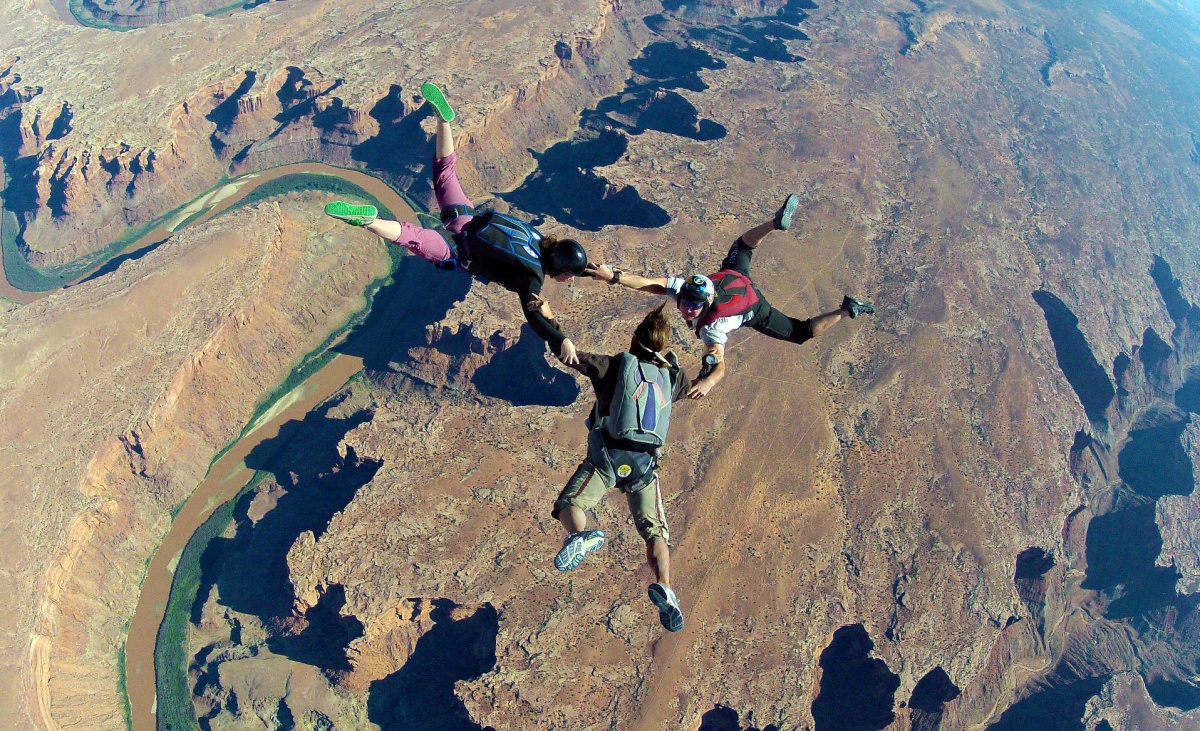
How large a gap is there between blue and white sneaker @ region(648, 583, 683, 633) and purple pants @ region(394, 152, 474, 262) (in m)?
11.0

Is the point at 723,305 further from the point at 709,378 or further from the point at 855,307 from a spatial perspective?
the point at 855,307

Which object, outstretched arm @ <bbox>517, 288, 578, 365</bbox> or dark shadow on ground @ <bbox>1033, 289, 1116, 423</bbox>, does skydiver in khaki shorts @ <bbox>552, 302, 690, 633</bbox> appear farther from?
dark shadow on ground @ <bbox>1033, 289, 1116, 423</bbox>

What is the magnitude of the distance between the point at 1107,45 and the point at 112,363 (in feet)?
737

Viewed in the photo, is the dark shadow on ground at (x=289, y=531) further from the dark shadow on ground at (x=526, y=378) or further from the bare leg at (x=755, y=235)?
the bare leg at (x=755, y=235)

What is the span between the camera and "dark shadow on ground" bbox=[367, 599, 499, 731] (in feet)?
164

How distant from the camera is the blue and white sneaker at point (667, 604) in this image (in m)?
13.7

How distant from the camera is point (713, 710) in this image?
45.8 metres

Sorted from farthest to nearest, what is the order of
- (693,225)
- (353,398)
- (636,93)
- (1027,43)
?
(1027,43)
(636,93)
(693,225)
(353,398)

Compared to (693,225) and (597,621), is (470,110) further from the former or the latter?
(597,621)

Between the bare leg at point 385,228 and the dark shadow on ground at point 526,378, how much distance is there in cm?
4700

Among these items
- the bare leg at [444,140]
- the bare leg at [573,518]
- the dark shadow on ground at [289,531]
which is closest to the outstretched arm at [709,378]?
A: the bare leg at [573,518]

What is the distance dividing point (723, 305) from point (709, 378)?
2993 millimetres

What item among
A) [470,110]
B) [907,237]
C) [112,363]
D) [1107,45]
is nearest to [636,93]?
[470,110]

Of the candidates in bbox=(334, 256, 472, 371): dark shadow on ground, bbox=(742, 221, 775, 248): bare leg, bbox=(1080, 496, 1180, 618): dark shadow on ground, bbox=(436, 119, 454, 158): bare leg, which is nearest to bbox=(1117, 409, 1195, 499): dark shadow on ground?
bbox=(1080, 496, 1180, 618): dark shadow on ground
